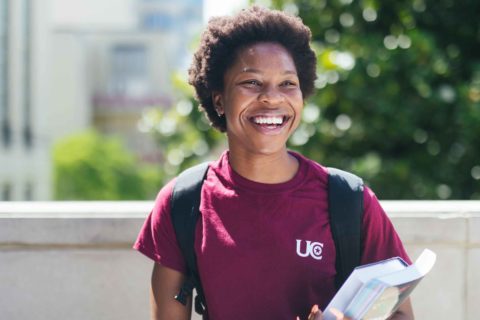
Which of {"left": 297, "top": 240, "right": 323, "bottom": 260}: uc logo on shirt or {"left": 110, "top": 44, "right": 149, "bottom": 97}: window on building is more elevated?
{"left": 297, "top": 240, "right": 323, "bottom": 260}: uc logo on shirt

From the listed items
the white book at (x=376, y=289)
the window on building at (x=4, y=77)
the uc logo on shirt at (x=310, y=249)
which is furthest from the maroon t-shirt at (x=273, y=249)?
the window on building at (x=4, y=77)

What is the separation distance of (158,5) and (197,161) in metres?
102

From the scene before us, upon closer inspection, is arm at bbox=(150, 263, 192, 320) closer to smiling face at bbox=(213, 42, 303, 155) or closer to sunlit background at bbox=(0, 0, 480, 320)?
smiling face at bbox=(213, 42, 303, 155)

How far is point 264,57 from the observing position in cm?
271

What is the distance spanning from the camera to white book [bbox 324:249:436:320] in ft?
7.64

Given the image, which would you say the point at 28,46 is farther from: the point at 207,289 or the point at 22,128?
the point at 207,289

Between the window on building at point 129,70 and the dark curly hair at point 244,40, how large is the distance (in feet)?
246

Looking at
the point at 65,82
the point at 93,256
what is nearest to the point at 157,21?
the point at 65,82

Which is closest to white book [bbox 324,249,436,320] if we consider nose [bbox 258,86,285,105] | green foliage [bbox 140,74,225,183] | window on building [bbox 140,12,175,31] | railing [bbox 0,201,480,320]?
nose [bbox 258,86,285,105]

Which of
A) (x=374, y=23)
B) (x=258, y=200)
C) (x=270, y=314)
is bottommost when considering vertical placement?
(x=270, y=314)

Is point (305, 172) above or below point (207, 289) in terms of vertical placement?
above

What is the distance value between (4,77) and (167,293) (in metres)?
26.9

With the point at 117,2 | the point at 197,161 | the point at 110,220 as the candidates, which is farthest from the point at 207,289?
the point at 117,2

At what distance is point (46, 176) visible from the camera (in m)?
36.7
